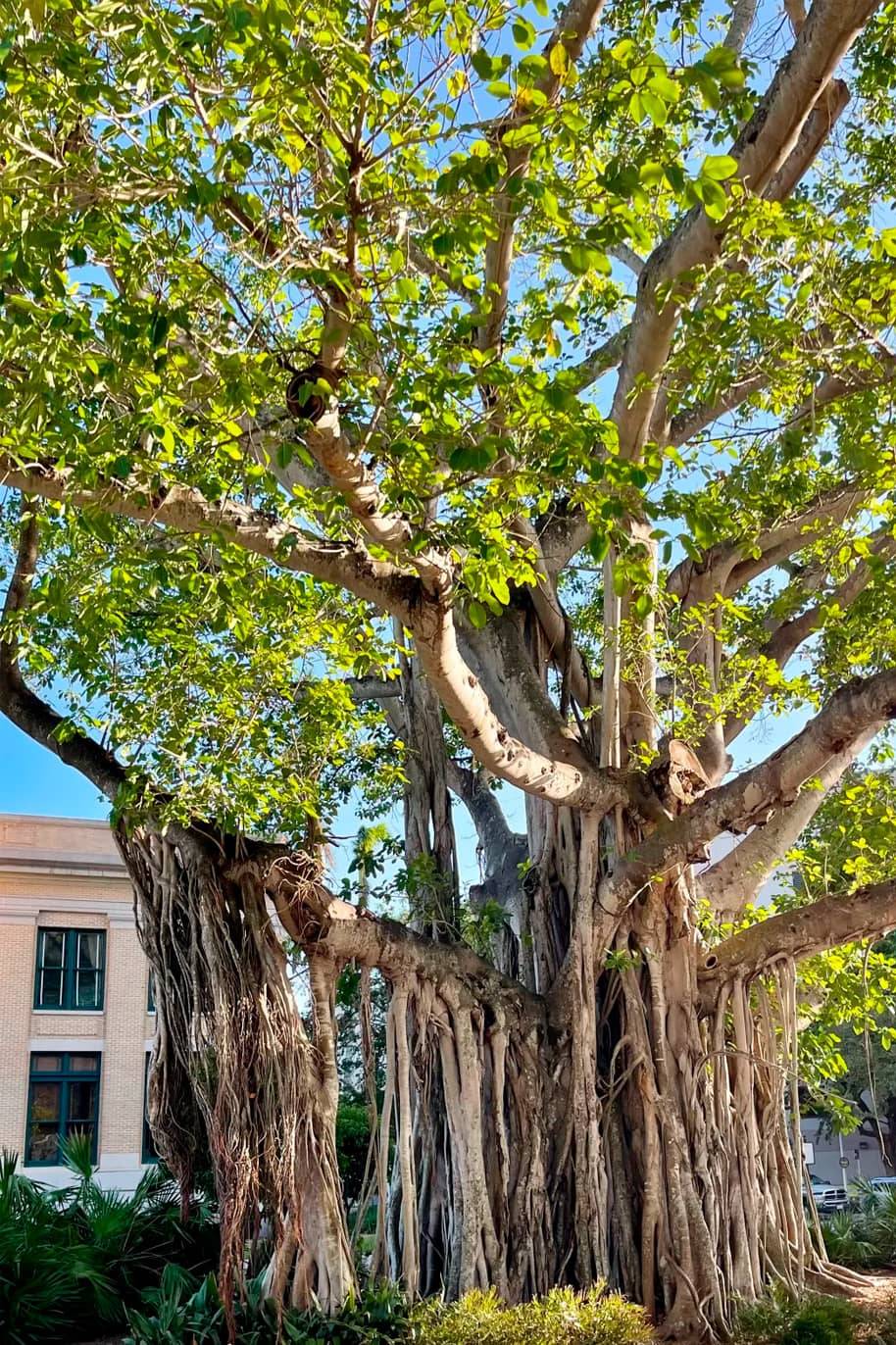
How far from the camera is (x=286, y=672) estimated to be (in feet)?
20.0

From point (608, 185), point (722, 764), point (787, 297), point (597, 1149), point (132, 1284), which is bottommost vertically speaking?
point (132, 1284)

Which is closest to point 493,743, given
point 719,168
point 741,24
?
point 719,168

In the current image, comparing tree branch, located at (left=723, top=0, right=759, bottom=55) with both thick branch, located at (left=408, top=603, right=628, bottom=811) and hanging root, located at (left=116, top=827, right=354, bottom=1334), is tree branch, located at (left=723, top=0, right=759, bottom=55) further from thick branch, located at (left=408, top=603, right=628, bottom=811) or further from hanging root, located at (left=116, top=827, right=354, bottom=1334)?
hanging root, located at (left=116, top=827, right=354, bottom=1334)

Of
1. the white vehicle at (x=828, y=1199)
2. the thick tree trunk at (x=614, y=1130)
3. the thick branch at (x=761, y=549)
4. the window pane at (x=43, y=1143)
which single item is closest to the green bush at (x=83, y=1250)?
the thick tree trunk at (x=614, y=1130)

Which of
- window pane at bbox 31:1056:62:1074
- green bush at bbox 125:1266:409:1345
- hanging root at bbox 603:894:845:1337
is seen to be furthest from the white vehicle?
green bush at bbox 125:1266:409:1345

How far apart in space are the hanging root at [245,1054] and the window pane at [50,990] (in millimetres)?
13534

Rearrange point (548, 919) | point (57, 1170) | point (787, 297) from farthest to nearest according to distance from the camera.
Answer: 1. point (57, 1170)
2. point (548, 919)
3. point (787, 297)

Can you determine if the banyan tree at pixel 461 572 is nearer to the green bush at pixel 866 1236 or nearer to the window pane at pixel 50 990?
the green bush at pixel 866 1236

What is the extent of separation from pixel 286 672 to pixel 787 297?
2.99 m

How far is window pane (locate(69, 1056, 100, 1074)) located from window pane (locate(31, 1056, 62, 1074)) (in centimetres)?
19

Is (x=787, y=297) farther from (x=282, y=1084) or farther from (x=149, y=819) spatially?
(x=282, y=1084)

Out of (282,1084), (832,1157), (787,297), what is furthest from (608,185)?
(832,1157)

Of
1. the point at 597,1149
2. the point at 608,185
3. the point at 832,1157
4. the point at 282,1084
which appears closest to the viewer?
the point at 608,185

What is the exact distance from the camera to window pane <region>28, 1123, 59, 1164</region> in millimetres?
18297
